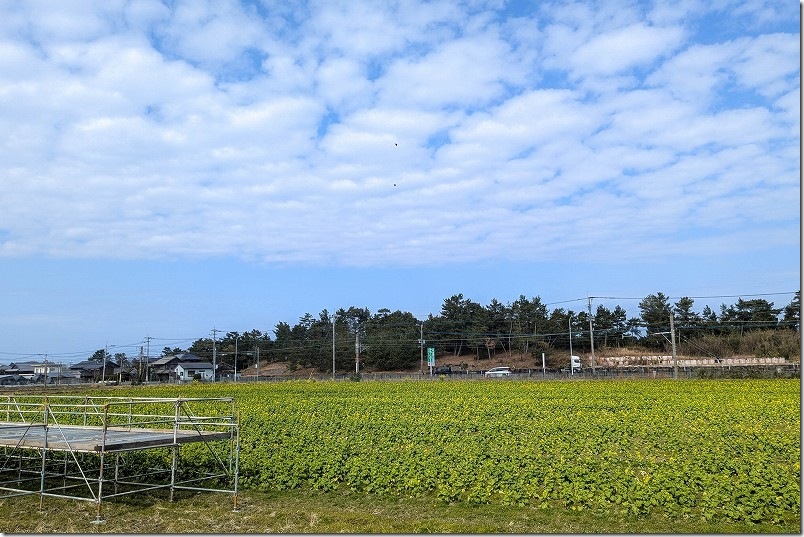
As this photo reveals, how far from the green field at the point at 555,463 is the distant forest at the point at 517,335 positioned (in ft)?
235

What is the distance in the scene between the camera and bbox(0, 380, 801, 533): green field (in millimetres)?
10430

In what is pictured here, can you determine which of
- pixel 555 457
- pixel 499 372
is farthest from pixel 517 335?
pixel 555 457

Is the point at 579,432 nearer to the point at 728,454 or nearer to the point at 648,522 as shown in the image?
the point at 728,454

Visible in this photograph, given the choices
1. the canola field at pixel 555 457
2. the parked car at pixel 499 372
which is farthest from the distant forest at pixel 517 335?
the canola field at pixel 555 457

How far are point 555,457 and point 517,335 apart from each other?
3996 inches

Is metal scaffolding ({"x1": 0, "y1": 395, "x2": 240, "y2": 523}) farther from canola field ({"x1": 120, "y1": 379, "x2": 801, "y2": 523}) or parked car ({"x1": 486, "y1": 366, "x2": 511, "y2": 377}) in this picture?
parked car ({"x1": 486, "y1": 366, "x2": 511, "y2": 377})

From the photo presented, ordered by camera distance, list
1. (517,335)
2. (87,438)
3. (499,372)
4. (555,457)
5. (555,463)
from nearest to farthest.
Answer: (87,438) < (555,463) < (555,457) < (499,372) < (517,335)

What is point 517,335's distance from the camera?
114000 mm

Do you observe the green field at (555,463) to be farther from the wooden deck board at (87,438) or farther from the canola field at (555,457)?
the wooden deck board at (87,438)

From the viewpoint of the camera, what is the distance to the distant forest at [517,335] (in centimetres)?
9631

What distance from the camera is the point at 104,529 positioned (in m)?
9.83

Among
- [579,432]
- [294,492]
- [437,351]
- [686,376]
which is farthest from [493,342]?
[294,492]

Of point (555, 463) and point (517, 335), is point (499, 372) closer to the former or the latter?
point (517, 335)

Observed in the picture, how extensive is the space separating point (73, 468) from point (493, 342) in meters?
109
